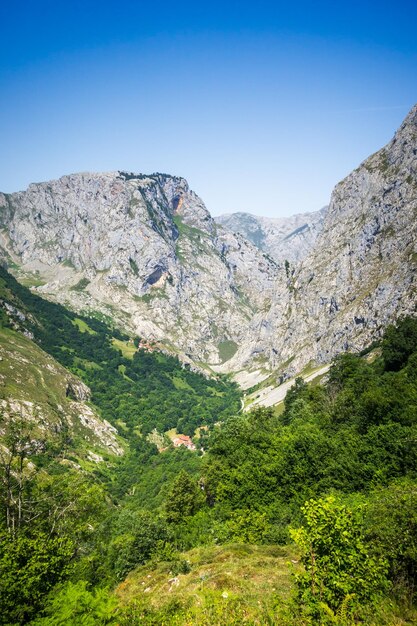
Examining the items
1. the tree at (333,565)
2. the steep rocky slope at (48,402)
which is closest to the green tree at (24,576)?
the tree at (333,565)

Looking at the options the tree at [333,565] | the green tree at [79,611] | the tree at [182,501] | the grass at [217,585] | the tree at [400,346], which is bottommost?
the tree at [400,346]

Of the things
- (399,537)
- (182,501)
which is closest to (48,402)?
(182,501)

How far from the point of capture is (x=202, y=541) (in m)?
42.2

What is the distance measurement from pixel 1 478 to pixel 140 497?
91.1 m

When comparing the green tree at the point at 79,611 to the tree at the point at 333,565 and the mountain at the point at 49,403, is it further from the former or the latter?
the mountain at the point at 49,403

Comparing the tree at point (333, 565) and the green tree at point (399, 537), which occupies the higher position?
the tree at point (333, 565)

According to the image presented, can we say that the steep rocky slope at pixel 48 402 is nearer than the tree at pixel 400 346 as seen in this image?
No

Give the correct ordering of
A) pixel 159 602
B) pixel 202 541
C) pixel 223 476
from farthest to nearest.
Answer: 1. pixel 223 476
2. pixel 202 541
3. pixel 159 602

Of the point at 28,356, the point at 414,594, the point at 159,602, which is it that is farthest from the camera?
the point at 28,356

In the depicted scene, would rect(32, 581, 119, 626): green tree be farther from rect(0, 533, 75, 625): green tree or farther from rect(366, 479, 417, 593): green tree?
rect(366, 479, 417, 593): green tree

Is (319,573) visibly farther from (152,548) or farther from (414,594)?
(152,548)

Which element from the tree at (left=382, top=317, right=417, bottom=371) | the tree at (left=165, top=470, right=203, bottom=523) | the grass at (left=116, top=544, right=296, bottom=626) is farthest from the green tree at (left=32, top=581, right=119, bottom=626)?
the tree at (left=382, top=317, right=417, bottom=371)

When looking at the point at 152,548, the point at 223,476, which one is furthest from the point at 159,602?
the point at 223,476

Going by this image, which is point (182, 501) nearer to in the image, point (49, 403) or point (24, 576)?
point (24, 576)
